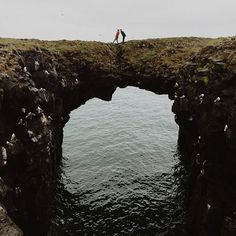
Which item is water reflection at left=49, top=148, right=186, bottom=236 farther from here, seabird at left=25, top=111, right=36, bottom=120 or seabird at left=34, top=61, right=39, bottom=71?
seabird at left=34, top=61, right=39, bottom=71

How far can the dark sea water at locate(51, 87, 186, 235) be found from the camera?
1526 inches

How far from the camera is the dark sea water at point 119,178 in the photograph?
38750 mm

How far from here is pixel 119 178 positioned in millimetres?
49469

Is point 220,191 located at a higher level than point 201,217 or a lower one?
higher

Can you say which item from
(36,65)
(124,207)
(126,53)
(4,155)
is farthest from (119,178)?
(4,155)

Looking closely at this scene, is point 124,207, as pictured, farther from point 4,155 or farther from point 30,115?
point 4,155

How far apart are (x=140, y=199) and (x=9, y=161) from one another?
21.1 meters

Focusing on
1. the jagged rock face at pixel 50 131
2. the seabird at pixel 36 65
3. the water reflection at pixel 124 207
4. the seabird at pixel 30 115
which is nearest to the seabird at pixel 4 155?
the jagged rock face at pixel 50 131

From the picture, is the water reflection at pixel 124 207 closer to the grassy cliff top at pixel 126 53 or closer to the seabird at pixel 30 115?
the seabird at pixel 30 115

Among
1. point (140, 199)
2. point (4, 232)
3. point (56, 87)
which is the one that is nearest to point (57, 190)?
point (140, 199)

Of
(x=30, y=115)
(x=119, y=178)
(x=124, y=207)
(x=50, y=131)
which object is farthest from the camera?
(x=119, y=178)

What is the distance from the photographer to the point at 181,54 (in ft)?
149

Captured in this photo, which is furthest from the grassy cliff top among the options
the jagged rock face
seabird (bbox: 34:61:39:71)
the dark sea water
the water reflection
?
the water reflection

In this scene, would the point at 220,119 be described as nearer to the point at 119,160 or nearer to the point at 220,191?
the point at 220,191
